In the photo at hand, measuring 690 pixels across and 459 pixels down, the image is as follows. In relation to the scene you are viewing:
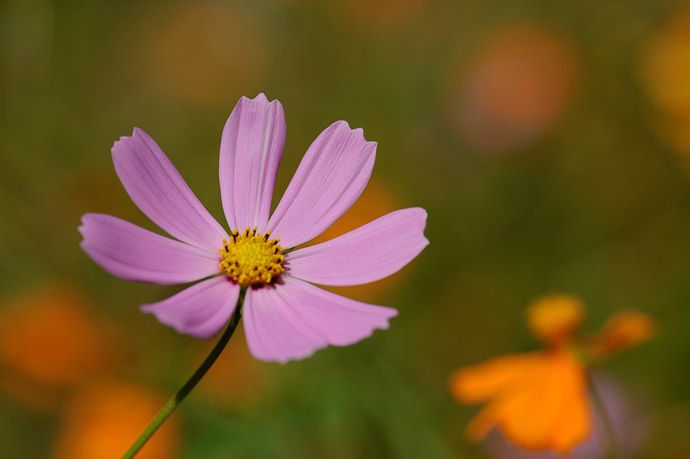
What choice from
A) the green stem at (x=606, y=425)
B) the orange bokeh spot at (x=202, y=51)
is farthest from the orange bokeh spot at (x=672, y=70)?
the orange bokeh spot at (x=202, y=51)

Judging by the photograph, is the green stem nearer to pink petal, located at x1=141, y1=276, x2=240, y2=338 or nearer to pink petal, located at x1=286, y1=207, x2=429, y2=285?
pink petal, located at x1=286, y1=207, x2=429, y2=285

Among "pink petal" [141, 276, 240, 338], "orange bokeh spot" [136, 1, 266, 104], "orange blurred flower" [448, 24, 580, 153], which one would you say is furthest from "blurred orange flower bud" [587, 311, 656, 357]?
"orange bokeh spot" [136, 1, 266, 104]

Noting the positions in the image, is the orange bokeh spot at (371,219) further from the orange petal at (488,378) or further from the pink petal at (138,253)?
the pink petal at (138,253)

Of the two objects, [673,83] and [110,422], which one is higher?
[673,83]

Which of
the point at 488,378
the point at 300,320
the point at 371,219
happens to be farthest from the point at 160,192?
the point at 371,219

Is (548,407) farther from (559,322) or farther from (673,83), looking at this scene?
(673,83)
